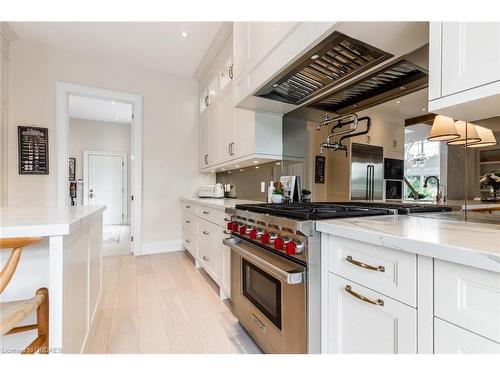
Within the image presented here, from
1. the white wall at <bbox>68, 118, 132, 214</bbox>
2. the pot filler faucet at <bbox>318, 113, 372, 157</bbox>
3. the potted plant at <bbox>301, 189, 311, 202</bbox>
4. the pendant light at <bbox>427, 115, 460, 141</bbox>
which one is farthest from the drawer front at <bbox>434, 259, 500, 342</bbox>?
the white wall at <bbox>68, 118, 132, 214</bbox>

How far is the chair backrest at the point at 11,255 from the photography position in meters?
0.77

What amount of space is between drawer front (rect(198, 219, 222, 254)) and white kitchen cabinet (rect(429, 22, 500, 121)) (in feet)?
5.98

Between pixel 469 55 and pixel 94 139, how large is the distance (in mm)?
7239

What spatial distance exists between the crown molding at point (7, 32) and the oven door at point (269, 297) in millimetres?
3551

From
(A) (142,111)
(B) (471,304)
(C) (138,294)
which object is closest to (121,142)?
(A) (142,111)

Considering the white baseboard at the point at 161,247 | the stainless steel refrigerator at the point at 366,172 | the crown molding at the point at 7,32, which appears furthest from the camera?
the white baseboard at the point at 161,247

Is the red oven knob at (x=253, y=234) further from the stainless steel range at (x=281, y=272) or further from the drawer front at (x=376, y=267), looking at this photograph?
the drawer front at (x=376, y=267)

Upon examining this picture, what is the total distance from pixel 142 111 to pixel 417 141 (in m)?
3.63

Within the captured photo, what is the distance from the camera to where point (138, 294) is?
93.6 inches

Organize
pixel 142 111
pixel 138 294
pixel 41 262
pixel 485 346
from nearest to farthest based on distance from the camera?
pixel 485 346 < pixel 41 262 < pixel 138 294 < pixel 142 111

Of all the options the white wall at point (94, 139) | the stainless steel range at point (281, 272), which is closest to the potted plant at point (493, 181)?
the stainless steel range at point (281, 272)

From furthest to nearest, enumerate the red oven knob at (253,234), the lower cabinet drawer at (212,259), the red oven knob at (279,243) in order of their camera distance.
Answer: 1. the lower cabinet drawer at (212,259)
2. the red oven knob at (253,234)
3. the red oven knob at (279,243)

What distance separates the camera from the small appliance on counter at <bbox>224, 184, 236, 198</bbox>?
3674mm

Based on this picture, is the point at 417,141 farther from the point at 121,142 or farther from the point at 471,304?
the point at 121,142
